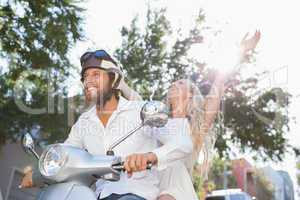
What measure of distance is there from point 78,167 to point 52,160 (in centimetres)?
13

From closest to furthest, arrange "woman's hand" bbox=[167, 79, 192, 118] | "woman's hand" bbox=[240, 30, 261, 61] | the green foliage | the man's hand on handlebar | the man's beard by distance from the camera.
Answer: the man's hand on handlebar
the man's beard
"woman's hand" bbox=[240, 30, 261, 61]
"woman's hand" bbox=[167, 79, 192, 118]
the green foliage

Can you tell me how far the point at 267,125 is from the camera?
48.9 ft

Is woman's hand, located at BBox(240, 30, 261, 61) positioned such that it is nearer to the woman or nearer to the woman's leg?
the woman

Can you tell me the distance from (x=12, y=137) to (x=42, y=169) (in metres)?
11.2

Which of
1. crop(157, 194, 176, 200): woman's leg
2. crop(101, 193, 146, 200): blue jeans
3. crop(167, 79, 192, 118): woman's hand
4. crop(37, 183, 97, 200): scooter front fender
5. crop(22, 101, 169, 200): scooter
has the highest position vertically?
crop(167, 79, 192, 118): woman's hand

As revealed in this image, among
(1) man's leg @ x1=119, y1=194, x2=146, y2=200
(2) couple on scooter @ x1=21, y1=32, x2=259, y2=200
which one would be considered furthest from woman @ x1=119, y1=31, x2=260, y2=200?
(1) man's leg @ x1=119, y1=194, x2=146, y2=200

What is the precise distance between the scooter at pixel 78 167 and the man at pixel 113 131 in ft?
0.94

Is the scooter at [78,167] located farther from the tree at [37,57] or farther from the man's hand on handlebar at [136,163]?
the tree at [37,57]

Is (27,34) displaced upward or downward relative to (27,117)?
upward

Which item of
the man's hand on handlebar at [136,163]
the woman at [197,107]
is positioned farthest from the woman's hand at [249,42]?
the man's hand on handlebar at [136,163]

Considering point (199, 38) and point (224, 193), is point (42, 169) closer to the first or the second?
point (224, 193)

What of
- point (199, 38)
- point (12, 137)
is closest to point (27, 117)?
point (12, 137)

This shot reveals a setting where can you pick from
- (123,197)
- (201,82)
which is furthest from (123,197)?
(201,82)

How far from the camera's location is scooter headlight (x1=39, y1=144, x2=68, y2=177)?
221 centimetres
